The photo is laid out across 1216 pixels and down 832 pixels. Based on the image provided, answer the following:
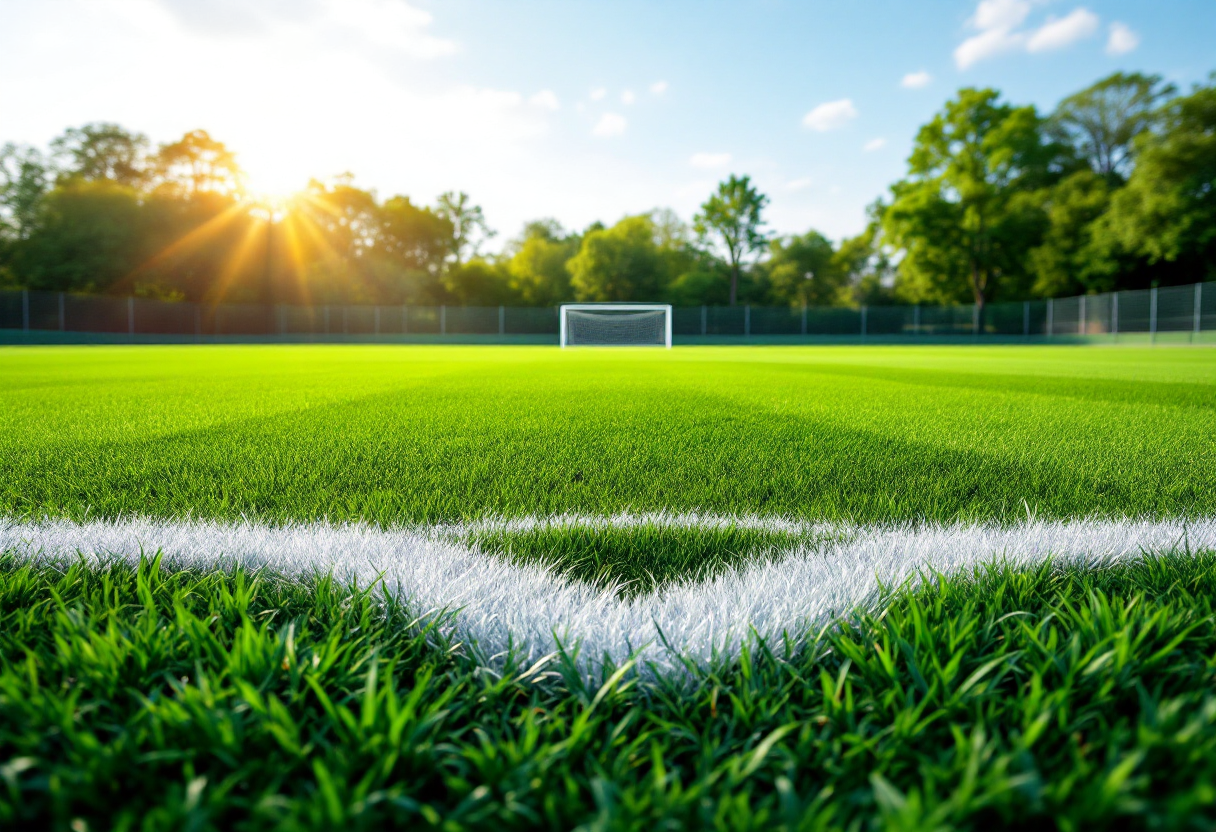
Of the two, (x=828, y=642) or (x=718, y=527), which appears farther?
(x=718, y=527)

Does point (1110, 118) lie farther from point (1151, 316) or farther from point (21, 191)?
point (21, 191)

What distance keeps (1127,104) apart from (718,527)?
A: 53.8 metres

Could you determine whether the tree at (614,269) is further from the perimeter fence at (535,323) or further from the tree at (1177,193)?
the tree at (1177,193)

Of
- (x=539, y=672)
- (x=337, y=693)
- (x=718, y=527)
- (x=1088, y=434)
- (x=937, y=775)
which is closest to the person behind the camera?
(x=937, y=775)

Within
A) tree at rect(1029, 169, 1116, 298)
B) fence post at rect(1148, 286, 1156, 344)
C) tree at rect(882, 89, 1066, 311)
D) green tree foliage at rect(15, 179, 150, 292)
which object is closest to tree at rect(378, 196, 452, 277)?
green tree foliage at rect(15, 179, 150, 292)

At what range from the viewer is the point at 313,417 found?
3.79 m

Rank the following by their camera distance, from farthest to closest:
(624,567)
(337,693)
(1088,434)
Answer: (1088,434), (624,567), (337,693)

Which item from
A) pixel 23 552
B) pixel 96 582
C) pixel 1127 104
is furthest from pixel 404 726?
pixel 1127 104

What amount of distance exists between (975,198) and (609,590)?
47329 millimetres

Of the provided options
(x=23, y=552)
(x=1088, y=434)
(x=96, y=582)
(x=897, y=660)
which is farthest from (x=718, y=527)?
(x=1088, y=434)

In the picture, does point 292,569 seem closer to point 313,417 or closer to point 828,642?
point 828,642

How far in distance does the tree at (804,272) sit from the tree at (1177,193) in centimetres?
2195

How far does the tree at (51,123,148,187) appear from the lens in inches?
1603

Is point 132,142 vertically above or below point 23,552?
above
